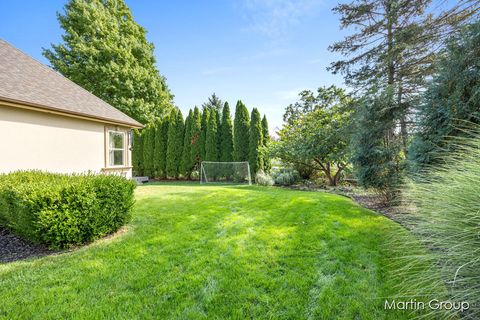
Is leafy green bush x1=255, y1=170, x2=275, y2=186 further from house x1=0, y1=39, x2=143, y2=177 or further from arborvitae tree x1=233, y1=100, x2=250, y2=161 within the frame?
house x1=0, y1=39, x2=143, y2=177

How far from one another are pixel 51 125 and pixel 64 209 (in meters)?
5.15

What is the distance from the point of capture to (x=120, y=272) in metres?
2.71

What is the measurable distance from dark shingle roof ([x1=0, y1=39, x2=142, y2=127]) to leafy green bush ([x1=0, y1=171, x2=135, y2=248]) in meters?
3.38

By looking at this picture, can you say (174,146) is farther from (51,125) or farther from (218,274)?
(218,274)

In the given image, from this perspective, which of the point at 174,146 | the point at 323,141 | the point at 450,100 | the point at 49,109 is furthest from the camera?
the point at 174,146

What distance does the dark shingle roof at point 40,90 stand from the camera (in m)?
6.25

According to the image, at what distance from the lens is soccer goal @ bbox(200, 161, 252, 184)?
466 inches

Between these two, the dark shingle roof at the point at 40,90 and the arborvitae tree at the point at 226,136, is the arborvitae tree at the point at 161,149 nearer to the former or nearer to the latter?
the arborvitae tree at the point at 226,136

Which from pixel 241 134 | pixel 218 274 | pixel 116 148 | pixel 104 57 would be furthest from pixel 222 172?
pixel 104 57

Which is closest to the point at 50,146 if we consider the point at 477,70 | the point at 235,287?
the point at 235,287

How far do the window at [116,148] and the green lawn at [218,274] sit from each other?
6029mm

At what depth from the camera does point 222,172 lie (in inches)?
487

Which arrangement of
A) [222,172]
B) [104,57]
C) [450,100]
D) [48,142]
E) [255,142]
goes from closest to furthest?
1. [450,100]
2. [48,142]
3. [222,172]
4. [255,142]
5. [104,57]

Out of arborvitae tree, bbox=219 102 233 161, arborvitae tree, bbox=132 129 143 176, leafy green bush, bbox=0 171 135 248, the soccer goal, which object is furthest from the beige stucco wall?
arborvitae tree, bbox=132 129 143 176
